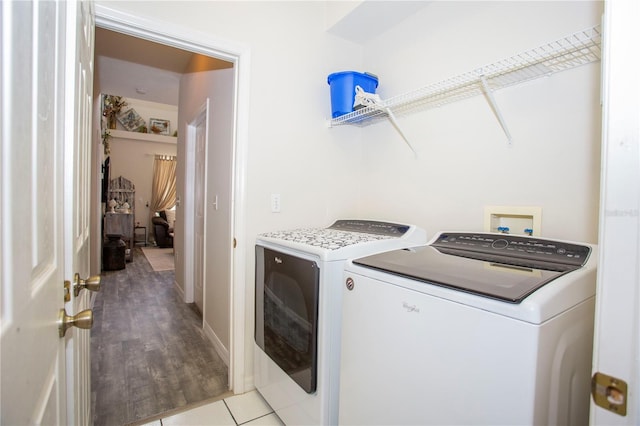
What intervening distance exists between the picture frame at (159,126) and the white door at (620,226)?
8.96 metres

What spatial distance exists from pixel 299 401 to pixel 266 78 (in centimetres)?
181

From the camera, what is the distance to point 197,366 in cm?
223

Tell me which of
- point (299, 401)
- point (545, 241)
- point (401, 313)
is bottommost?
point (299, 401)

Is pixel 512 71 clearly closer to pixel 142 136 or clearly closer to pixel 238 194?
pixel 238 194

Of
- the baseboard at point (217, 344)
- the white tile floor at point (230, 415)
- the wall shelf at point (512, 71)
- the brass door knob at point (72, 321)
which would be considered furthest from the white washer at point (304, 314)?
the brass door knob at point (72, 321)

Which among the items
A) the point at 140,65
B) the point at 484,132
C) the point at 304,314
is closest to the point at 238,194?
the point at 304,314

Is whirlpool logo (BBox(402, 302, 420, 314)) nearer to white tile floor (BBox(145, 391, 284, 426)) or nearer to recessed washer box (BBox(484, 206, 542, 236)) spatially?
recessed washer box (BBox(484, 206, 542, 236))

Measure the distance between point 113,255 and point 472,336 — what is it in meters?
5.43

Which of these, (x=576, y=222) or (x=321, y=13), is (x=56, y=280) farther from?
(x=321, y=13)

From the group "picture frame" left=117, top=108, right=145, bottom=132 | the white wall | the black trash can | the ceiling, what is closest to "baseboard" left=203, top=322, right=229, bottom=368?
the white wall

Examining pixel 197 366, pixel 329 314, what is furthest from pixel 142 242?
pixel 329 314

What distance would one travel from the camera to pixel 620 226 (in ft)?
1.52

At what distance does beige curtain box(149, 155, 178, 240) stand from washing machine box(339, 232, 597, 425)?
26.3 ft

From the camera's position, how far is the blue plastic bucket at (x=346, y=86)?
195cm
